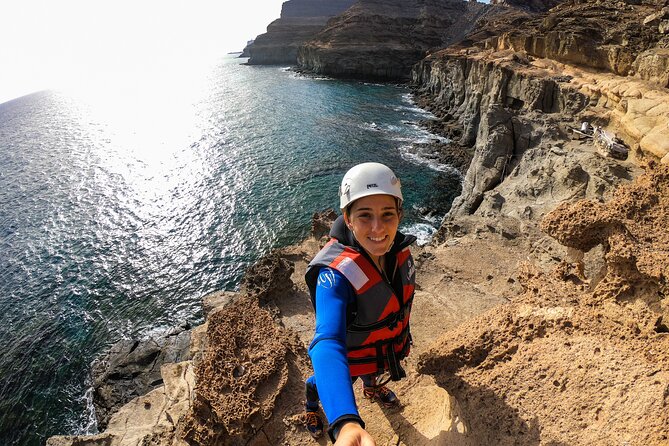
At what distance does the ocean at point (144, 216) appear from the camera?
1714 cm

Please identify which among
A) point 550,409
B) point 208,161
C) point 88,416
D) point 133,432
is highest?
point 550,409

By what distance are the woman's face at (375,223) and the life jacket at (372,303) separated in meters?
0.23

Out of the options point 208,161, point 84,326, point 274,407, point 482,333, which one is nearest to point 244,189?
point 208,161

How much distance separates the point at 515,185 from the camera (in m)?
17.9

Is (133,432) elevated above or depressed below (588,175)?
below

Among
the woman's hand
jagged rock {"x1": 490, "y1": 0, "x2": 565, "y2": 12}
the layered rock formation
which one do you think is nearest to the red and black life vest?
the woman's hand

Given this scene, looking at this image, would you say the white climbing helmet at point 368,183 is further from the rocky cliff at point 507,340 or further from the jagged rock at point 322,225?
the jagged rock at point 322,225

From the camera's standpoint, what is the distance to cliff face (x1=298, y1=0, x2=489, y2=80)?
85250mm

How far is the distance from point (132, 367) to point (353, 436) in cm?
1692

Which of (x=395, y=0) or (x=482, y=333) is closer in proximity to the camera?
(x=482, y=333)

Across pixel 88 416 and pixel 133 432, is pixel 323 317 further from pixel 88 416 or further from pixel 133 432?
pixel 88 416

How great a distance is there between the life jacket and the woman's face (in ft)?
0.77

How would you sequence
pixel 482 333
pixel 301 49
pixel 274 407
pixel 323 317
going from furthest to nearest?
pixel 301 49 < pixel 274 407 < pixel 482 333 < pixel 323 317

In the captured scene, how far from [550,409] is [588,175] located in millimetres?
13941
